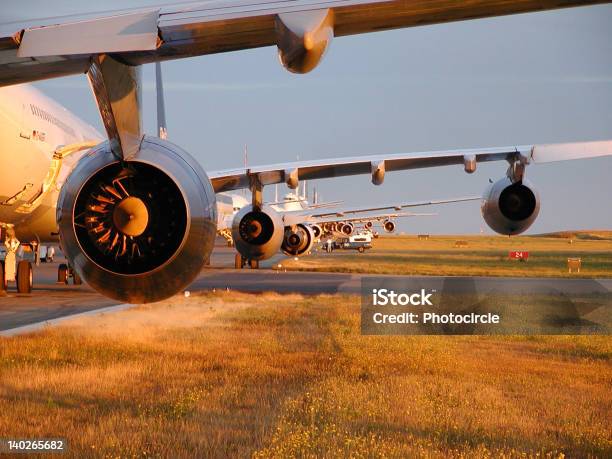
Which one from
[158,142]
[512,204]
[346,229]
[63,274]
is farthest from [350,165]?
[346,229]

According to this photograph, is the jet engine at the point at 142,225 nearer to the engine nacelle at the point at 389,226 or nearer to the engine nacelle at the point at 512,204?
the engine nacelle at the point at 512,204

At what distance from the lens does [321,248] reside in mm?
94625

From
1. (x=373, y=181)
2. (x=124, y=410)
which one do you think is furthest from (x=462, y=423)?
(x=373, y=181)

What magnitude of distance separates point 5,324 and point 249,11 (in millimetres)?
14694

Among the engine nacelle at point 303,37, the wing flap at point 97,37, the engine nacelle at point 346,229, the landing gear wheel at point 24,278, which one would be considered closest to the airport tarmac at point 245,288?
the landing gear wheel at point 24,278

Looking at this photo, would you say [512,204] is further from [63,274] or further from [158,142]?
[63,274]

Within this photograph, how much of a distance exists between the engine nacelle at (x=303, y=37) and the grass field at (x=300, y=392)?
15.6ft

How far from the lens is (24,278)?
25.1m

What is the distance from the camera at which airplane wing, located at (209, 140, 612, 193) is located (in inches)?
512

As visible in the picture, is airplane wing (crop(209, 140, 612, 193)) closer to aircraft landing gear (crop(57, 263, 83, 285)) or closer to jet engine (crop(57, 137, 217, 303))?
jet engine (crop(57, 137, 217, 303))

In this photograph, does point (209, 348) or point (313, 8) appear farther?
point (209, 348)

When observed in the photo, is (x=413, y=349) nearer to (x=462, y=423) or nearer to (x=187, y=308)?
(x=462, y=423)

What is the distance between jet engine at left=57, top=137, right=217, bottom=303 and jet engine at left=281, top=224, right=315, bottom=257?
22511mm

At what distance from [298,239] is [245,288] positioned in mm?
3881
